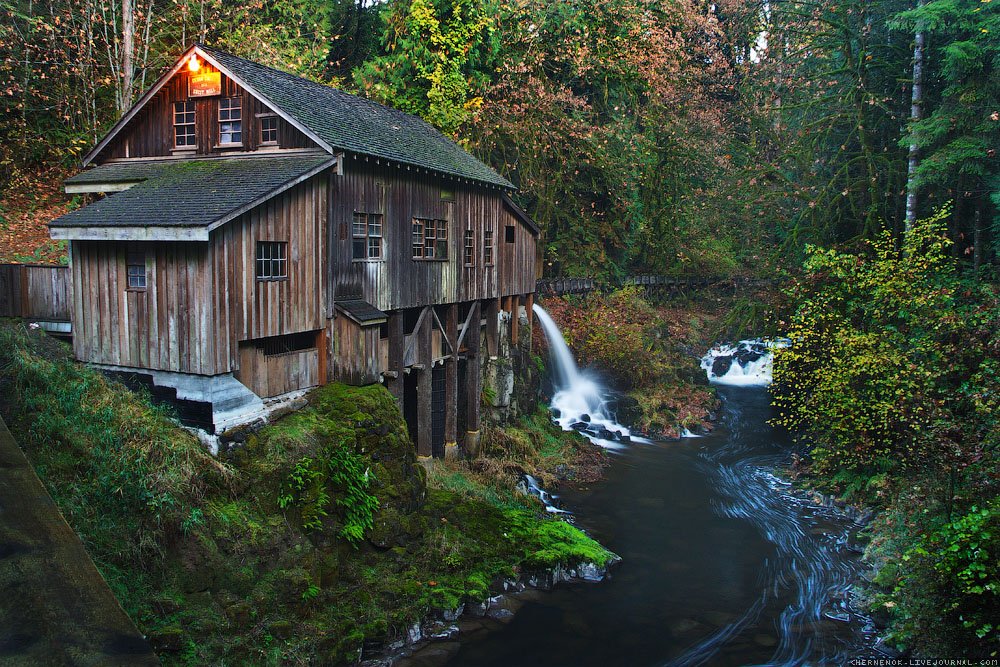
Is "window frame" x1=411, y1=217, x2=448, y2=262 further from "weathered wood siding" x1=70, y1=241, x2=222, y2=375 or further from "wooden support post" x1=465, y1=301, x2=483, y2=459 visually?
"weathered wood siding" x1=70, y1=241, x2=222, y2=375

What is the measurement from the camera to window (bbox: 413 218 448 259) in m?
16.3

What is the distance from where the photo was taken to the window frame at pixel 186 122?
1367 centimetres

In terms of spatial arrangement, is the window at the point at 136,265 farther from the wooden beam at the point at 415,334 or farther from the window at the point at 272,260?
the wooden beam at the point at 415,334

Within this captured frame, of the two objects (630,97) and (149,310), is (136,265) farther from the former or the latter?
(630,97)

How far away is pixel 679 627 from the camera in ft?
38.7

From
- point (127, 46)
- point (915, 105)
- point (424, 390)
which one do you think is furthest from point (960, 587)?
point (127, 46)

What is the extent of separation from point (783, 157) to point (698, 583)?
16024mm

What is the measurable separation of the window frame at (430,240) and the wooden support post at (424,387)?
1.60 m

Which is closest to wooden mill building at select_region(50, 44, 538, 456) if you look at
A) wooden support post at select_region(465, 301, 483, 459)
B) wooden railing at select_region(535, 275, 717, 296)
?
wooden support post at select_region(465, 301, 483, 459)

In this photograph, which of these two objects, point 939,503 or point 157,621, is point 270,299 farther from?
point 939,503

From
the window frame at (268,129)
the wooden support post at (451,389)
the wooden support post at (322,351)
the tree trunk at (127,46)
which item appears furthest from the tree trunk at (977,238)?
the tree trunk at (127,46)

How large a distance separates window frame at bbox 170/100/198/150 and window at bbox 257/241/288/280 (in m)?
3.58

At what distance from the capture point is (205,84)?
1328 centimetres

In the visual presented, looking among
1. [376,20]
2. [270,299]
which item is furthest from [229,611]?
[376,20]
